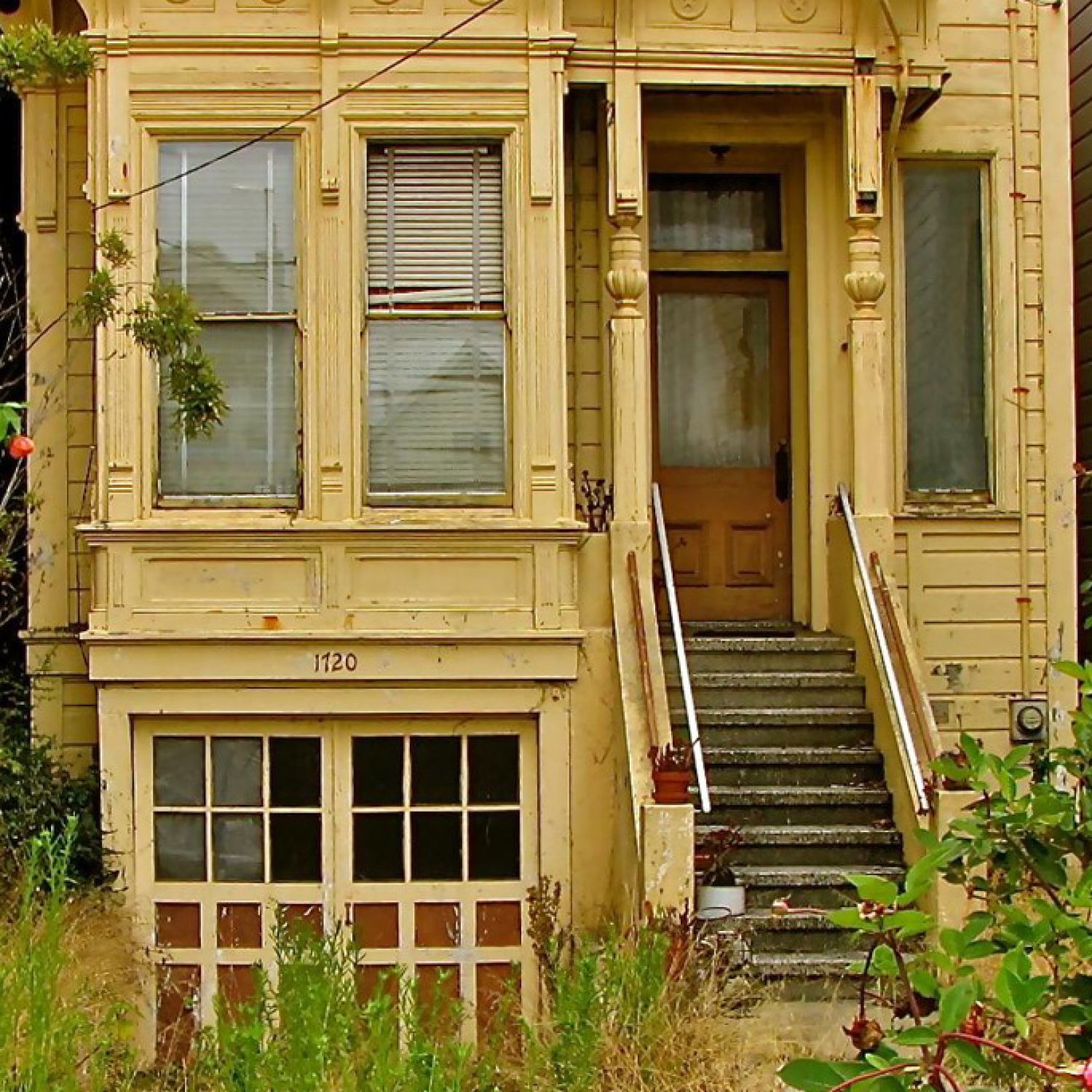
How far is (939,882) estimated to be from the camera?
7.78 metres

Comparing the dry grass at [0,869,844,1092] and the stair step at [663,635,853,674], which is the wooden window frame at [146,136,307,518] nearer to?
the stair step at [663,635,853,674]

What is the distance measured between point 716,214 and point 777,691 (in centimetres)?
334

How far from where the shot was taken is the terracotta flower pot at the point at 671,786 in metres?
7.94

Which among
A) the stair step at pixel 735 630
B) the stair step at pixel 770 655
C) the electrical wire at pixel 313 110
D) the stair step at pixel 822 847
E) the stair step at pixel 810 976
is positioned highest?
the electrical wire at pixel 313 110

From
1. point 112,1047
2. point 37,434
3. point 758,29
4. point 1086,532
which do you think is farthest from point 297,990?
point 1086,532

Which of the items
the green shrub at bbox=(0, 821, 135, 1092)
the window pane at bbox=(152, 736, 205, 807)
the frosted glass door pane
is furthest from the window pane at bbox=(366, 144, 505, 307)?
the green shrub at bbox=(0, 821, 135, 1092)

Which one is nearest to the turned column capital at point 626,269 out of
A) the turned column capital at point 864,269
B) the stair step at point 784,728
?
the turned column capital at point 864,269

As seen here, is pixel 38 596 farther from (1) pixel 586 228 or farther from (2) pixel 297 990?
(2) pixel 297 990

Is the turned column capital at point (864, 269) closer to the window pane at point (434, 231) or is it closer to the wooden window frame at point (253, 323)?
→ the window pane at point (434, 231)

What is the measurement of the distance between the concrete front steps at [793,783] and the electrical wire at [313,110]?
12.0 feet

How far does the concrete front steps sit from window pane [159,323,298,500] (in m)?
2.55

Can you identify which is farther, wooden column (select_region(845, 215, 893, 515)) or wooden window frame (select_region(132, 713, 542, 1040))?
wooden column (select_region(845, 215, 893, 515))

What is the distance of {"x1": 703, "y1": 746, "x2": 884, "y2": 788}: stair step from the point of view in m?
9.09

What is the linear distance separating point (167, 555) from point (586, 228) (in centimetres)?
326
